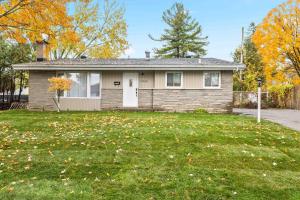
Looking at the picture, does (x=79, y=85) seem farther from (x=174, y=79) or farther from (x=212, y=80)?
(x=212, y=80)

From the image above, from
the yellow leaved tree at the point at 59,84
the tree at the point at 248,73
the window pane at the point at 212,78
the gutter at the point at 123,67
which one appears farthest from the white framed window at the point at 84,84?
the tree at the point at 248,73

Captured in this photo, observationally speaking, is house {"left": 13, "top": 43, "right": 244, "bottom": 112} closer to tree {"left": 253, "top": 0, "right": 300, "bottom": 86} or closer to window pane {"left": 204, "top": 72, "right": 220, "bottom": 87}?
window pane {"left": 204, "top": 72, "right": 220, "bottom": 87}

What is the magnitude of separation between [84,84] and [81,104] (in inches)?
46.7

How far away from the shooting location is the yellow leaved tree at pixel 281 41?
12.5 meters

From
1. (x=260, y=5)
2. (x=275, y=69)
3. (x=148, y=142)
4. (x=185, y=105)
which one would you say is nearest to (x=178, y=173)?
(x=148, y=142)

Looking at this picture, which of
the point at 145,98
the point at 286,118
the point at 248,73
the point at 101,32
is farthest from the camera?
the point at 101,32

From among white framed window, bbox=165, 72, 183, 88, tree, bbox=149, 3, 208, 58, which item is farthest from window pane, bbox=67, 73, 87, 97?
tree, bbox=149, 3, 208, 58

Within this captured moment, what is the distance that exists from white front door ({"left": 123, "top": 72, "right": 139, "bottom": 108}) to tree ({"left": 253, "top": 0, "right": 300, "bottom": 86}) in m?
7.15

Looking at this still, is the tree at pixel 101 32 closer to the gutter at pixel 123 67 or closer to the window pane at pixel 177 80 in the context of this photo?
the gutter at pixel 123 67

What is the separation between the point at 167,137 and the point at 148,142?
2.53ft

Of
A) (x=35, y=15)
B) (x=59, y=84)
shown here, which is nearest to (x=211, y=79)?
(x=59, y=84)

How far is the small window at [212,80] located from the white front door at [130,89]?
3.97 m

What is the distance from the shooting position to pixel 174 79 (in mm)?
14383

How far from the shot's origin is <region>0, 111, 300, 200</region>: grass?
3387 millimetres
